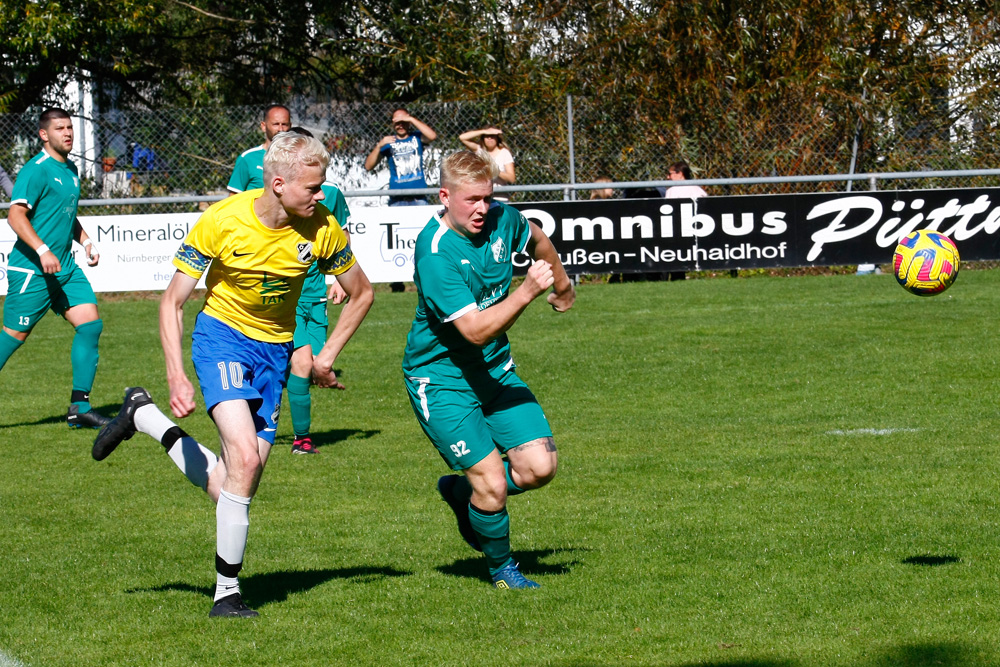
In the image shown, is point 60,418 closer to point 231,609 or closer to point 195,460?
point 195,460

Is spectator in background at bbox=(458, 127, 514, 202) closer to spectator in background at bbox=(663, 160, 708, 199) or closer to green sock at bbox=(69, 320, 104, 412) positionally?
spectator in background at bbox=(663, 160, 708, 199)

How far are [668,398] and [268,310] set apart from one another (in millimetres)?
5092

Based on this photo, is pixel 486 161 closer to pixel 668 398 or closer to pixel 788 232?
pixel 668 398

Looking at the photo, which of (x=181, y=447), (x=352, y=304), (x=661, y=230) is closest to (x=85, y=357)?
(x=181, y=447)

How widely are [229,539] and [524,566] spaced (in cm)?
142

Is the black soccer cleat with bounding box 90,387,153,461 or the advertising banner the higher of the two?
the advertising banner

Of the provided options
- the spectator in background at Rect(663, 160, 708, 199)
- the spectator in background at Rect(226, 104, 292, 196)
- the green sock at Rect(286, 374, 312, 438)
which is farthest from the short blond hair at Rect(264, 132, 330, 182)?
the spectator in background at Rect(663, 160, 708, 199)

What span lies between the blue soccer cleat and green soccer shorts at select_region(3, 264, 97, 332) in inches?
220

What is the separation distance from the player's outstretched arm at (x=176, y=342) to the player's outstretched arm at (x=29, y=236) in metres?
4.62

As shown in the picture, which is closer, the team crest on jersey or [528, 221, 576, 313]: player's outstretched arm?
the team crest on jersey

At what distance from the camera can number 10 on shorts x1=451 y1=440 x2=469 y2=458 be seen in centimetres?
537

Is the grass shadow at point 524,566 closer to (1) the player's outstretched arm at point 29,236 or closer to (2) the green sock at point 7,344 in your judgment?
(1) the player's outstretched arm at point 29,236

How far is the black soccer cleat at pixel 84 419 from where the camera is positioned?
9672 millimetres

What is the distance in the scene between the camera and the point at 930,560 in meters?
5.56
